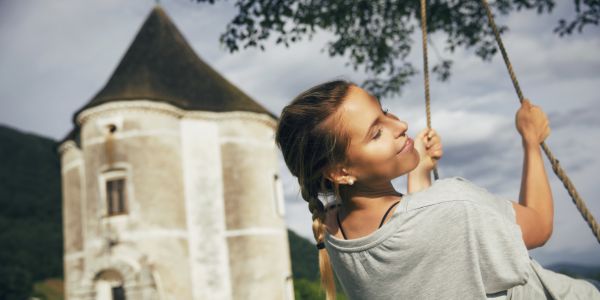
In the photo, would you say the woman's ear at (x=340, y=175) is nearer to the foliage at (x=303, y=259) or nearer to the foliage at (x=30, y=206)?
the foliage at (x=303, y=259)

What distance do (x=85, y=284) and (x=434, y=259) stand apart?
19.4 m

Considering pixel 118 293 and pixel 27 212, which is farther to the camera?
pixel 27 212

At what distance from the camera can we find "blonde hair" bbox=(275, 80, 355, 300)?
2193 mm

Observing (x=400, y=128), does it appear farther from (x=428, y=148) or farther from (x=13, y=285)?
(x=13, y=285)

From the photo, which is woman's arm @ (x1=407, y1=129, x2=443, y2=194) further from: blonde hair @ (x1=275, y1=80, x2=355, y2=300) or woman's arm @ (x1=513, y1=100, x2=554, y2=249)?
→ woman's arm @ (x1=513, y1=100, x2=554, y2=249)

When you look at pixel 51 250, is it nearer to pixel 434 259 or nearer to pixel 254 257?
pixel 254 257

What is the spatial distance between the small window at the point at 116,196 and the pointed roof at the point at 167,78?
2.83 metres

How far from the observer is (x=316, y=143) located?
2.24 m

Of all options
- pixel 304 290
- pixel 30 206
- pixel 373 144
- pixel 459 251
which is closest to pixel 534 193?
pixel 459 251

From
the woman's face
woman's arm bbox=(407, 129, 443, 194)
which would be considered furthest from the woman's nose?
woman's arm bbox=(407, 129, 443, 194)

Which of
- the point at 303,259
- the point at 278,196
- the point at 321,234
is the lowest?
the point at 303,259

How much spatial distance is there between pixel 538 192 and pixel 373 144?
585mm

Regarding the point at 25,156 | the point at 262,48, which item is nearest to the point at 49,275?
the point at 25,156

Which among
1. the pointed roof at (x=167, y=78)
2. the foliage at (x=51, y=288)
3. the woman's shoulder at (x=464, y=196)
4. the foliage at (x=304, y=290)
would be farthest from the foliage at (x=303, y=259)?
the woman's shoulder at (x=464, y=196)
